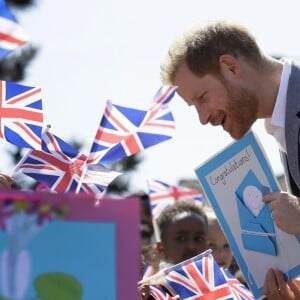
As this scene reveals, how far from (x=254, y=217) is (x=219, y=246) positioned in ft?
7.76

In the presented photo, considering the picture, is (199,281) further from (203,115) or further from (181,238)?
(181,238)

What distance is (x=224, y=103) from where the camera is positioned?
300cm

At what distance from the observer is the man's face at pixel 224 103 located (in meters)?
2.99

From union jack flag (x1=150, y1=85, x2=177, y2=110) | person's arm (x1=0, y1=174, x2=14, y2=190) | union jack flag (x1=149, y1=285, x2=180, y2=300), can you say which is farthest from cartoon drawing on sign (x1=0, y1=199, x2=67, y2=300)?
union jack flag (x1=150, y1=85, x2=177, y2=110)

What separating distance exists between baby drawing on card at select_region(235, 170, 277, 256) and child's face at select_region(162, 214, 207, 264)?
1.88 m

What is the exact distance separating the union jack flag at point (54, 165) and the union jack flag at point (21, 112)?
A: 0.32ft

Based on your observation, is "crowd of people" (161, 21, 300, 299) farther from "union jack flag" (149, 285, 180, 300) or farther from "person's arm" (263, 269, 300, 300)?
"union jack flag" (149, 285, 180, 300)

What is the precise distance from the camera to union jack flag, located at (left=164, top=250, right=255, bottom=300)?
3.08 metres

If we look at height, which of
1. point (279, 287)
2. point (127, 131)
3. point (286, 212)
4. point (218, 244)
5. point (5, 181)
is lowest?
point (279, 287)

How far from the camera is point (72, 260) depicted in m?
1.57

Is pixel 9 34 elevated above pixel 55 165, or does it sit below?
above

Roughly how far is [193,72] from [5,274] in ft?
5.45

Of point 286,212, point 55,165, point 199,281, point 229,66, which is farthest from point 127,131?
point 286,212

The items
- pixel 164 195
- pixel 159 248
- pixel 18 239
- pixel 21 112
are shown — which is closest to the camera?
pixel 18 239
